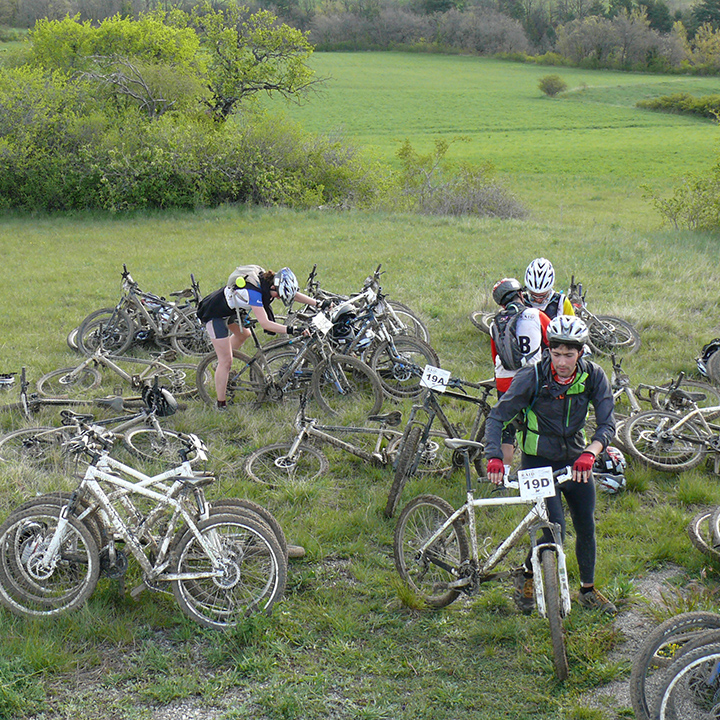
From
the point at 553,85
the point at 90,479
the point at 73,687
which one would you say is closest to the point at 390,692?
the point at 73,687

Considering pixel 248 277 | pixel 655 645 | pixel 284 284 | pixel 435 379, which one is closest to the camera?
pixel 655 645

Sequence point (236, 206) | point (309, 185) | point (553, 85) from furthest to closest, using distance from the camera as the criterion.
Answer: point (553, 85) < point (309, 185) < point (236, 206)

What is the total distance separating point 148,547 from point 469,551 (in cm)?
240

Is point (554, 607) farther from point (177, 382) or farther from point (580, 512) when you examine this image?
point (177, 382)

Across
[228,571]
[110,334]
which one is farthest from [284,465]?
[110,334]

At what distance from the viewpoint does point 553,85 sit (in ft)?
235

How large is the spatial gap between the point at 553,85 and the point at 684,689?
76485 millimetres

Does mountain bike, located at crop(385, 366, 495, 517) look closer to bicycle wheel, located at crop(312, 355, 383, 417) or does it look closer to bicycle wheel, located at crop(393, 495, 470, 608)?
bicycle wheel, located at crop(393, 495, 470, 608)

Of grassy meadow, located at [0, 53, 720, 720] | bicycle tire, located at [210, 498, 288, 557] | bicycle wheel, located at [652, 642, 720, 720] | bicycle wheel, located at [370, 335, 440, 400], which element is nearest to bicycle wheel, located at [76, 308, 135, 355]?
grassy meadow, located at [0, 53, 720, 720]

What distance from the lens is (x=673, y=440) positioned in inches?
296

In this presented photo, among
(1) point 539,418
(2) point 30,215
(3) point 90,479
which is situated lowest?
(2) point 30,215

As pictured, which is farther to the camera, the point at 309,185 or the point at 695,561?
the point at 309,185

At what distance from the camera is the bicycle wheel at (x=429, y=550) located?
17.2 ft

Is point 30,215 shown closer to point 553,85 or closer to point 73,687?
point 73,687
